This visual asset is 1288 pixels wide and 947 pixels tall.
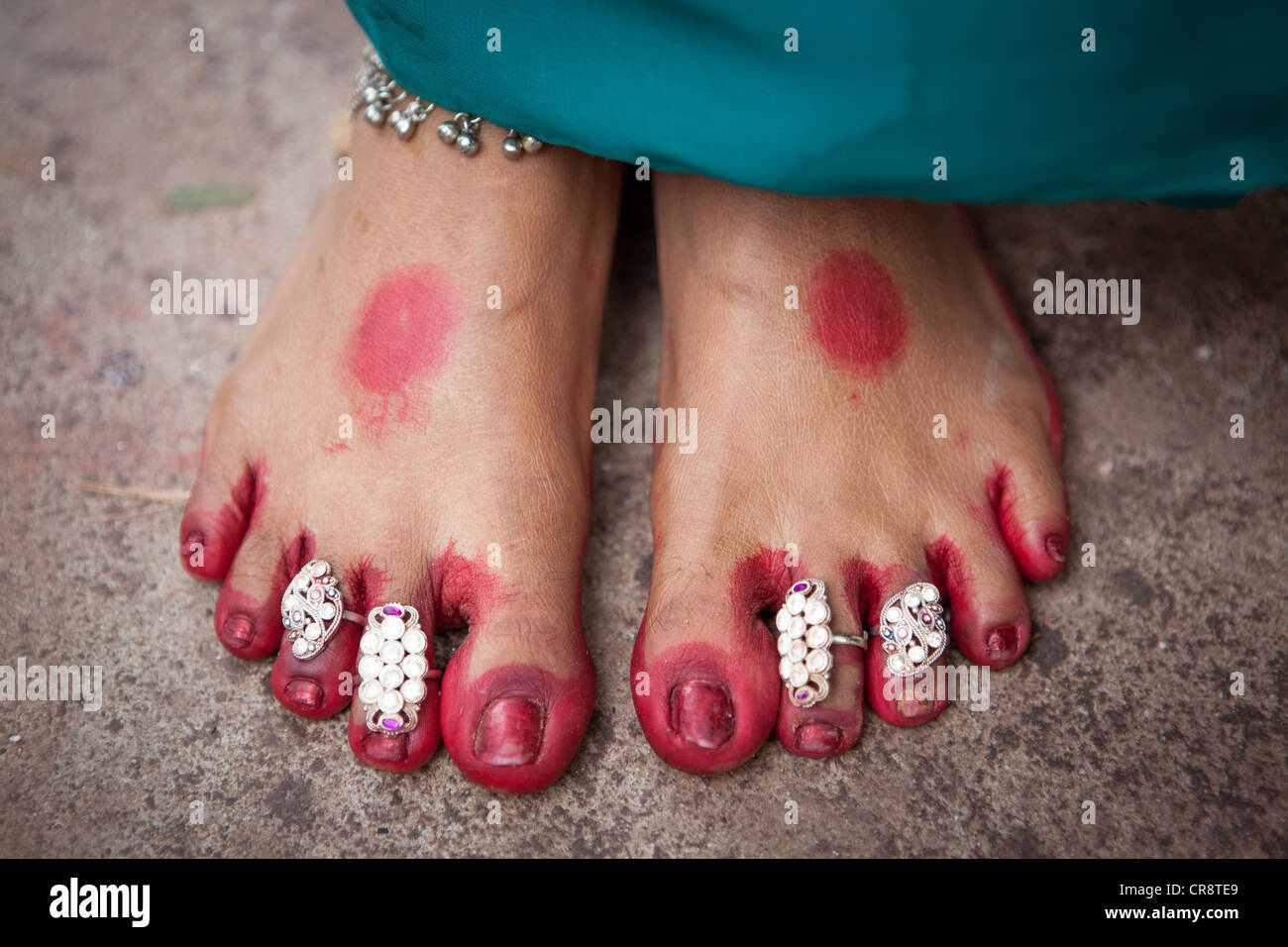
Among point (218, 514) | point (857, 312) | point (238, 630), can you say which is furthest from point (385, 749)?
point (857, 312)

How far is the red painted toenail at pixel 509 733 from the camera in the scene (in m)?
0.80

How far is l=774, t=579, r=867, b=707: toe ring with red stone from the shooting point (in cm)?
84

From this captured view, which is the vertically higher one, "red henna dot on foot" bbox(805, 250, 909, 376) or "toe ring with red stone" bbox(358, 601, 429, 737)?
"red henna dot on foot" bbox(805, 250, 909, 376)

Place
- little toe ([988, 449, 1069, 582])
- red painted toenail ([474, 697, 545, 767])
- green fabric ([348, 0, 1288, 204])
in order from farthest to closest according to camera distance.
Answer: little toe ([988, 449, 1069, 582]), red painted toenail ([474, 697, 545, 767]), green fabric ([348, 0, 1288, 204])

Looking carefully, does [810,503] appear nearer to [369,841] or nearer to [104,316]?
[369,841]

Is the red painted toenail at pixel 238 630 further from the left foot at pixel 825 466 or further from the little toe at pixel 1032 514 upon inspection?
the little toe at pixel 1032 514

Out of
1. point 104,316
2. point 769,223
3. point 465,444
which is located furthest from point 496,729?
point 104,316

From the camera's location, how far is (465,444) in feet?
2.98

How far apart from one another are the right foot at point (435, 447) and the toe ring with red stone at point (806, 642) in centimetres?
18

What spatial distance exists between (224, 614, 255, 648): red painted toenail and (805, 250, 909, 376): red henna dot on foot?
61 centimetres

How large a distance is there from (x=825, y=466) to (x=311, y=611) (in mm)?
497

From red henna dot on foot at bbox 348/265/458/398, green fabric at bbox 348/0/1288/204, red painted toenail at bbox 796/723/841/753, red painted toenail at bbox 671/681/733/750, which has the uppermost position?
green fabric at bbox 348/0/1288/204

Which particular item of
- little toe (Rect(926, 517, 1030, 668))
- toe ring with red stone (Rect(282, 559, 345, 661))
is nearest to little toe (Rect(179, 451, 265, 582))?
toe ring with red stone (Rect(282, 559, 345, 661))

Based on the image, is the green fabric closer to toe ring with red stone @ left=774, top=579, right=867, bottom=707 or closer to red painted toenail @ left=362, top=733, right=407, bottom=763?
toe ring with red stone @ left=774, top=579, right=867, bottom=707
